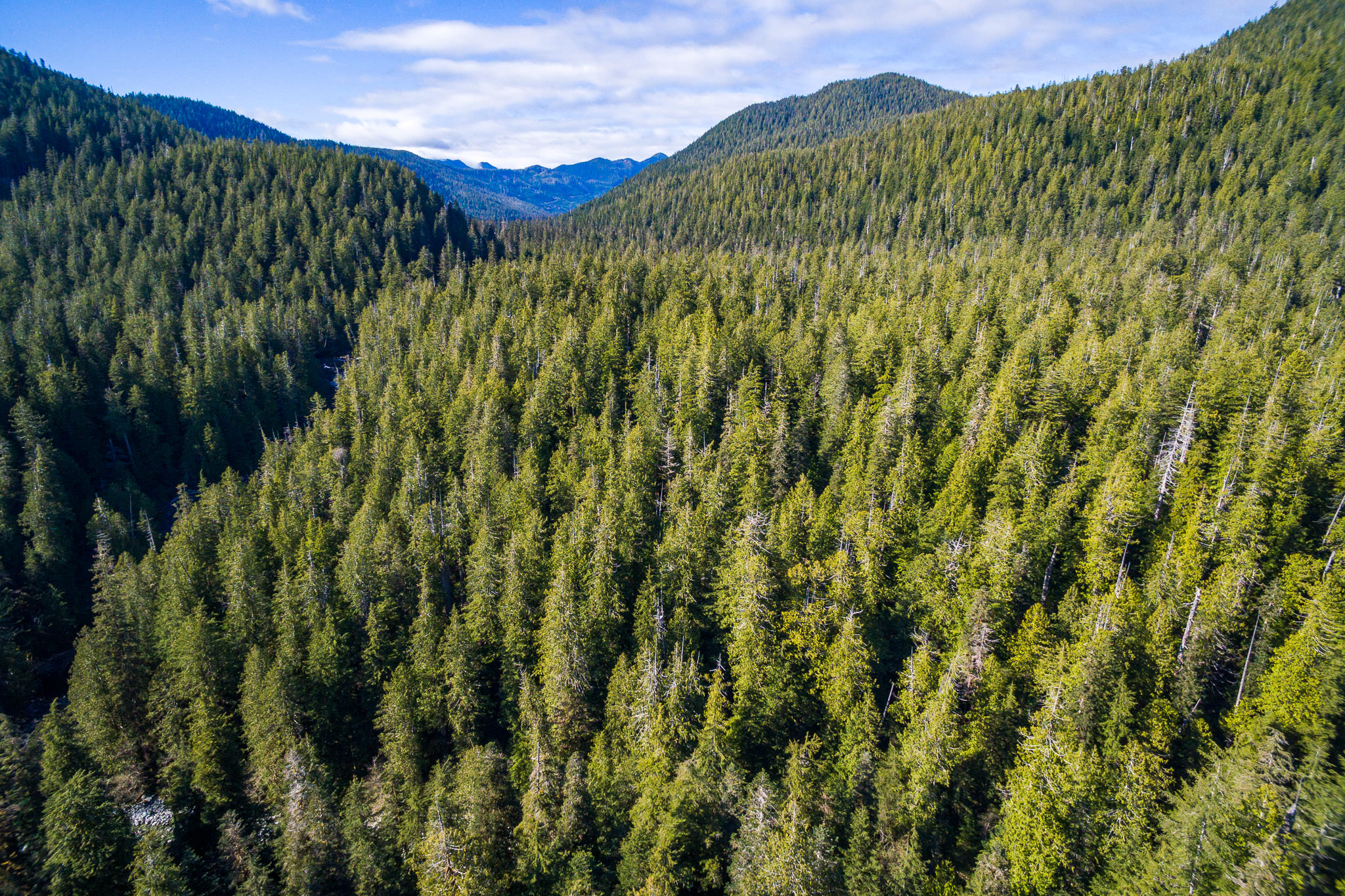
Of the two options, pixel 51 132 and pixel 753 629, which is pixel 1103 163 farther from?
pixel 51 132

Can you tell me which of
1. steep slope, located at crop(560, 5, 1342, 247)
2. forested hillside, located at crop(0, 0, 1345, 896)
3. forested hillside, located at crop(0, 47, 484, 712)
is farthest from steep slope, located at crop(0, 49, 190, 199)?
steep slope, located at crop(560, 5, 1342, 247)

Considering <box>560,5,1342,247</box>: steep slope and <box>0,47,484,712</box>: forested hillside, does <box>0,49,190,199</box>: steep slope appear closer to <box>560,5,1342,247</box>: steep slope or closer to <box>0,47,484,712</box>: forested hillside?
<box>0,47,484,712</box>: forested hillside

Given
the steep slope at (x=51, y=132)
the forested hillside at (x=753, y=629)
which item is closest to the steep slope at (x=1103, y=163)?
the forested hillside at (x=753, y=629)

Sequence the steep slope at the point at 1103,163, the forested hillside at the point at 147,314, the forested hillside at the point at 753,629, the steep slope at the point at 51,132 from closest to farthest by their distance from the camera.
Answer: the forested hillside at the point at 753,629 → the forested hillside at the point at 147,314 → the steep slope at the point at 1103,163 → the steep slope at the point at 51,132

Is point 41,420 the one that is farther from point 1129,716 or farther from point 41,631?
point 1129,716

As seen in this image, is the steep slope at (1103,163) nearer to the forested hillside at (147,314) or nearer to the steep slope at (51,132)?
the forested hillside at (147,314)

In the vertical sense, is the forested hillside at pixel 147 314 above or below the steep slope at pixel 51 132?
below

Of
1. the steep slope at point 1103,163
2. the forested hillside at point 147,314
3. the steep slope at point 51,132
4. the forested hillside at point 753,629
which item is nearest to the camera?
the forested hillside at point 753,629

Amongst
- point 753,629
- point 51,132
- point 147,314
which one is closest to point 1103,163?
point 753,629
